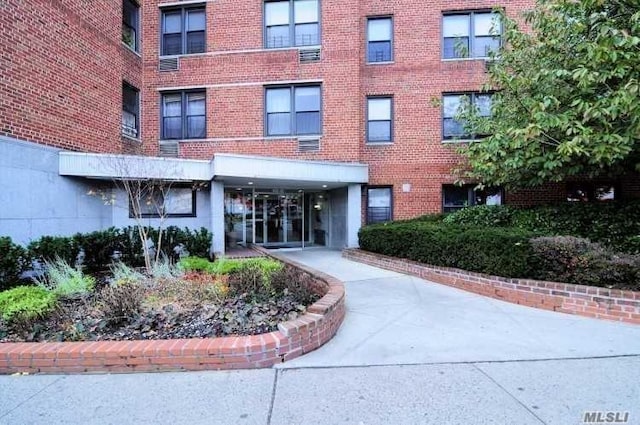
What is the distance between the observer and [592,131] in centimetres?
650

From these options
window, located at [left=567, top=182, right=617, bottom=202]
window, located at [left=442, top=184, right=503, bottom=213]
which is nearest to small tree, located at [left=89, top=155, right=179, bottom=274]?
window, located at [left=442, top=184, right=503, bottom=213]

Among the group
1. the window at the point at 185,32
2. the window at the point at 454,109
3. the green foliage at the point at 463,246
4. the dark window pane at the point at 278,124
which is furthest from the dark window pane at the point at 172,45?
the green foliage at the point at 463,246

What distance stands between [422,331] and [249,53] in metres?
11.7

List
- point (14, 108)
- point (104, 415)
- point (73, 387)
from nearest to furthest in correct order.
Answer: point (104, 415) → point (73, 387) → point (14, 108)

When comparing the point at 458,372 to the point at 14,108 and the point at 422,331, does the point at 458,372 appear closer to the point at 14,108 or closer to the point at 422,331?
the point at 422,331

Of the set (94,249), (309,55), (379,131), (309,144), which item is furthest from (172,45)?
(94,249)

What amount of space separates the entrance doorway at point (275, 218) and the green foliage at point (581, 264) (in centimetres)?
946

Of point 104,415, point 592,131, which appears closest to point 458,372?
point 104,415

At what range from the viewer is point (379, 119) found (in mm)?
13703

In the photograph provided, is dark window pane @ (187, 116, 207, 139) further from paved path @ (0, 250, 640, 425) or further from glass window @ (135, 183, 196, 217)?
paved path @ (0, 250, 640, 425)

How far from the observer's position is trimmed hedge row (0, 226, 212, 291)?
260 inches

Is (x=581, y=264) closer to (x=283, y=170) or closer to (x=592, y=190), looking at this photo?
(x=283, y=170)

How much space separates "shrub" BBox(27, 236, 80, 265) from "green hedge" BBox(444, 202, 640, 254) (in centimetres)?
998

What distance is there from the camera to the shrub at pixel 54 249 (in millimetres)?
7232
